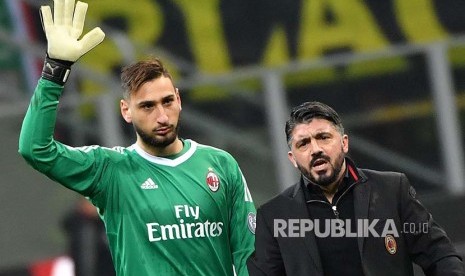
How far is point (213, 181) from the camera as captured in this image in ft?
19.7

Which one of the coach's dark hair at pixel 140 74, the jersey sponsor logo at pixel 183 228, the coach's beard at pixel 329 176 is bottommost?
the jersey sponsor logo at pixel 183 228

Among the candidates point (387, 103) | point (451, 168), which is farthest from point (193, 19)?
point (451, 168)

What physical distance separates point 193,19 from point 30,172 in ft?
12.3

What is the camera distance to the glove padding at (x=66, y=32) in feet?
18.8

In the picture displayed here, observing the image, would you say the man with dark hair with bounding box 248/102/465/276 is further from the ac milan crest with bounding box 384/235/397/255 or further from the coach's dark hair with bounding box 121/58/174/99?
the coach's dark hair with bounding box 121/58/174/99

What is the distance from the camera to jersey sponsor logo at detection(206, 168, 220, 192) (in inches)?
236

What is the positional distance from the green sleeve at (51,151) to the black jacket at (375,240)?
0.72 meters

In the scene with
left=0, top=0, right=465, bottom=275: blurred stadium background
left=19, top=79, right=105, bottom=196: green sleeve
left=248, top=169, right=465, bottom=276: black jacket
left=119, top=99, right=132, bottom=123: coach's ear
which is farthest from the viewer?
left=0, top=0, right=465, bottom=275: blurred stadium background

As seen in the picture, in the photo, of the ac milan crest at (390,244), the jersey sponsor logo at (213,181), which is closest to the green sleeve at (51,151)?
the jersey sponsor logo at (213,181)

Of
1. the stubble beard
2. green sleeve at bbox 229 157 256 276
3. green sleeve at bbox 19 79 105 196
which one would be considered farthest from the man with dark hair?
green sleeve at bbox 19 79 105 196

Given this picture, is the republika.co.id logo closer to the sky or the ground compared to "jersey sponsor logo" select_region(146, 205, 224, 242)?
closer to the ground

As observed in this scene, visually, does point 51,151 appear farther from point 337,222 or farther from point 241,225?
point 337,222

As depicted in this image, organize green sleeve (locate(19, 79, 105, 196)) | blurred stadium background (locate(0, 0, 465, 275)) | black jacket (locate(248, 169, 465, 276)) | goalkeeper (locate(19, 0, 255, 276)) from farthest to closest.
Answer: blurred stadium background (locate(0, 0, 465, 275))
goalkeeper (locate(19, 0, 255, 276))
green sleeve (locate(19, 79, 105, 196))
black jacket (locate(248, 169, 465, 276))

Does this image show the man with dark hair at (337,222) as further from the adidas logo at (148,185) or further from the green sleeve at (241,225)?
the adidas logo at (148,185)
